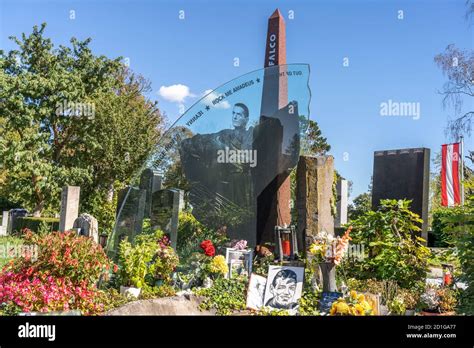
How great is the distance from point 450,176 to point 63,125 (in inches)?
608

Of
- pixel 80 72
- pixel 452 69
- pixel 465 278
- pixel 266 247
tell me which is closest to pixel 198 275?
pixel 266 247

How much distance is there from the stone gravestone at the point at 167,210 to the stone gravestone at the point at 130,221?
0.21 meters

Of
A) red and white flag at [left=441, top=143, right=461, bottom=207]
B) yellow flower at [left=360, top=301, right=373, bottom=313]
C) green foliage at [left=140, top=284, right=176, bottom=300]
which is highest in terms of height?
red and white flag at [left=441, top=143, right=461, bottom=207]

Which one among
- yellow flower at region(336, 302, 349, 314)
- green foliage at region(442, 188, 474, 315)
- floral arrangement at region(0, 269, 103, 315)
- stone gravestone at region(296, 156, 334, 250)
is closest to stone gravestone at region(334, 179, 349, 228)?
stone gravestone at region(296, 156, 334, 250)

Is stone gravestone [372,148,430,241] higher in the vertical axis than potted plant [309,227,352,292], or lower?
higher

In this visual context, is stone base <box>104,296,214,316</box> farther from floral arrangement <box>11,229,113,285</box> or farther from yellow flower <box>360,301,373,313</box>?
yellow flower <box>360,301,373,313</box>

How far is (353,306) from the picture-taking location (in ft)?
18.7

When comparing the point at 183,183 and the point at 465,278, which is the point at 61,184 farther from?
the point at 465,278

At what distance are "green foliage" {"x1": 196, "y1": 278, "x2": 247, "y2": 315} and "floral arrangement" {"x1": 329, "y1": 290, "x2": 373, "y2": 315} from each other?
134cm

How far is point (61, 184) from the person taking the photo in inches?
808

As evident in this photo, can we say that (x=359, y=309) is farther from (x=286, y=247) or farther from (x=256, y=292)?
(x=286, y=247)

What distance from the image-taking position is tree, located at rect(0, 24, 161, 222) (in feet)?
65.0
